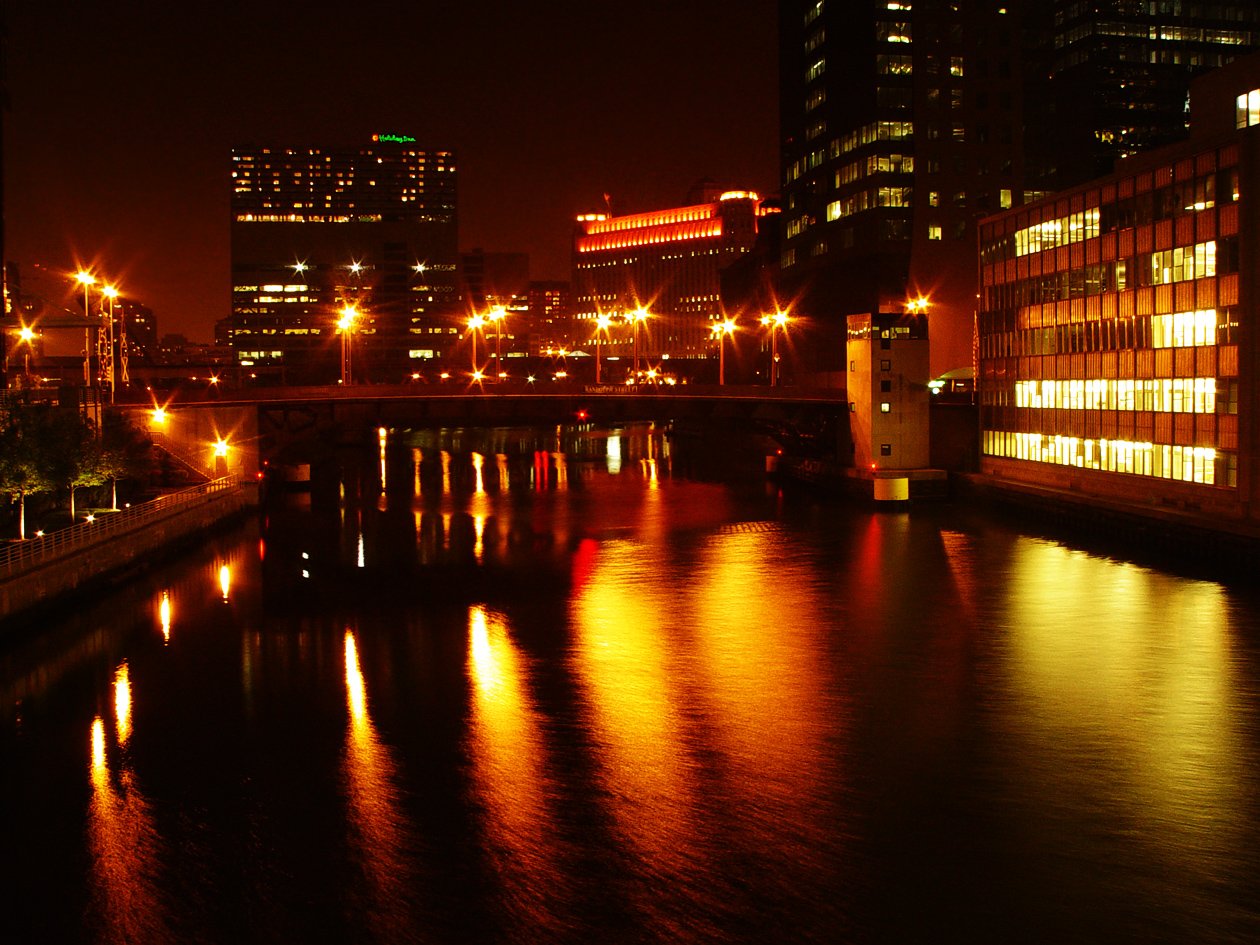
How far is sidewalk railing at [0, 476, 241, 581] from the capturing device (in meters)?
22.2

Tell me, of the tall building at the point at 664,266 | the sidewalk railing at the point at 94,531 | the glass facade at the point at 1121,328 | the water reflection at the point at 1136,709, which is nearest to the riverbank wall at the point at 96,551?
the sidewalk railing at the point at 94,531

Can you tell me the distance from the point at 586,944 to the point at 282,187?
6612 inches

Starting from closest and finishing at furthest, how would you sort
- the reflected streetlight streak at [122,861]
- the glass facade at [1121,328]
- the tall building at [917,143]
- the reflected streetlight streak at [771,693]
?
1. the reflected streetlight streak at [122,861]
2. the reflected streetlight streak at [771,693]
3. the glass facade at [1121,328]
4. the tall building at [917,143]

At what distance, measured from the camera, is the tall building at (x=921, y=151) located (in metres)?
61.3

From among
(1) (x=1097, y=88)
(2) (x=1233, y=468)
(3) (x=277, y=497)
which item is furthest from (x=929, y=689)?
(1) (x=1097, y=88)

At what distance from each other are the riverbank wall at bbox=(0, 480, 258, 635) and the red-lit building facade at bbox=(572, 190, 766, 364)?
101 meters

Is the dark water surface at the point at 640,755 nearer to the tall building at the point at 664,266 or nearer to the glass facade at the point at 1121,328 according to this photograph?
the glass facade at the point at 1121,328

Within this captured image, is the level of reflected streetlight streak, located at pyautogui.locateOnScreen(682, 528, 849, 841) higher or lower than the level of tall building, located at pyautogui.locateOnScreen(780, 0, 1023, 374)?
lower

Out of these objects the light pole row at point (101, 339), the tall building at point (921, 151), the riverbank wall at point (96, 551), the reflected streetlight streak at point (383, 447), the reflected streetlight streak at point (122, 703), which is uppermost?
the tall building at point (921, 151)

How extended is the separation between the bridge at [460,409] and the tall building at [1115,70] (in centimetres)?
3114

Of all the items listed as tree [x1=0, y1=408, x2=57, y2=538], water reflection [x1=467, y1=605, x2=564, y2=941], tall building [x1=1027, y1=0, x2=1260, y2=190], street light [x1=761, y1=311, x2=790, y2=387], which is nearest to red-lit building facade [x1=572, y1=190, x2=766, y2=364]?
tall building [x1=1027, y1=0, x2=1260, y2=190]

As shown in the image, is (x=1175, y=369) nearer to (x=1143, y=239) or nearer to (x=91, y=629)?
(x=1143, y=239)

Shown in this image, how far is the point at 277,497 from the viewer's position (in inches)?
1810

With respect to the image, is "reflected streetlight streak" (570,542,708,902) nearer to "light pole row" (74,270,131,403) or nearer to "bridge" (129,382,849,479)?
"bridge" (129,382,849,479)
